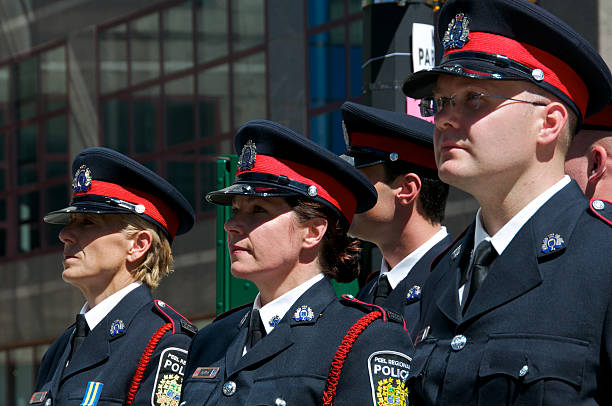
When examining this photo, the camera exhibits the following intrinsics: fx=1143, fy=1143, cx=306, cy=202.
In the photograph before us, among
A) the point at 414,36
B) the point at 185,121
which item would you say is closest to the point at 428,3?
the point at 414,36

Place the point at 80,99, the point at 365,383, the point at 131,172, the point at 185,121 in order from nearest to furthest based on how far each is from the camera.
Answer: the point at 365,383, the point at 131,172, the point at 185,121, the point at 80,99

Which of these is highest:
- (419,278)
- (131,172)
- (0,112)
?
(131,172)

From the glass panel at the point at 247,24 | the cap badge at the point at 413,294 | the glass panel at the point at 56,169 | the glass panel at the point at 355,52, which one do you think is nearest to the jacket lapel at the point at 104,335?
the cap badge at the point at 413,294

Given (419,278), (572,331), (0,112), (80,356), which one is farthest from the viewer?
(0,112)

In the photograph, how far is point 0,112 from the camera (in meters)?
20.7

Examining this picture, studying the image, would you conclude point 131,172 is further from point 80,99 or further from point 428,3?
point 80,99

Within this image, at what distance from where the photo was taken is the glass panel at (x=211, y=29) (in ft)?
56.5

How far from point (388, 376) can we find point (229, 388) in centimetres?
Answer: 63

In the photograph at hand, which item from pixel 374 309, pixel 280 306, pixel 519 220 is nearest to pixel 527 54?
pixel 519 220

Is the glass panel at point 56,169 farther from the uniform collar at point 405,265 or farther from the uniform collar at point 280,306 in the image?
the uniform collar at point 280,306

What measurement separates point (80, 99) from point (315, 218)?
15116 millimetres

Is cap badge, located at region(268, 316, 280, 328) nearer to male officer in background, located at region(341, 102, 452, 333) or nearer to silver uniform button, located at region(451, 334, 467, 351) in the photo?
male officer in background, located at region(341, 102, 452, 333)

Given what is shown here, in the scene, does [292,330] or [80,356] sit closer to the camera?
[292,330]

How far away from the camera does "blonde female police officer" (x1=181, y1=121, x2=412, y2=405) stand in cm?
410
